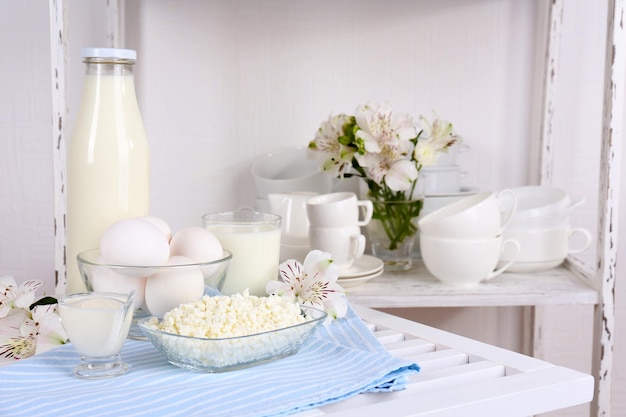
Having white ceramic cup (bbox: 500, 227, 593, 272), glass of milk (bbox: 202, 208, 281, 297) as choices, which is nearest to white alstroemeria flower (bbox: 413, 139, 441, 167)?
white ceramic cup (bbox: 500, 227, 593, 272)

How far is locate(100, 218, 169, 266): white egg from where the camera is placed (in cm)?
91

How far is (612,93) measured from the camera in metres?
1.48

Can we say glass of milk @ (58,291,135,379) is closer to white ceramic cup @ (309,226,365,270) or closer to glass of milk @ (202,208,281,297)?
glass of milk @ (202,208,281,297)

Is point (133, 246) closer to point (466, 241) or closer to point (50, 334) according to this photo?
point (50, 334)

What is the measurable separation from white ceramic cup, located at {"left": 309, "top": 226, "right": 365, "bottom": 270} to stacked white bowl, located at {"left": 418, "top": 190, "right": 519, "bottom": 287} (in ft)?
0.44

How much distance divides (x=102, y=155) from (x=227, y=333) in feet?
1.24

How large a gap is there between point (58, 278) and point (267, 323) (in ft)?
2.14

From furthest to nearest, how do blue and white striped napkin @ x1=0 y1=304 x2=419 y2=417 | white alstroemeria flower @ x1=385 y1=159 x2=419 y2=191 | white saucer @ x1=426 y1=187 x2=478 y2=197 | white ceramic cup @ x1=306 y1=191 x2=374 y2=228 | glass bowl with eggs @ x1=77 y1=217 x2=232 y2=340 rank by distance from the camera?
white saucer @ x1=426 y1=187 x2=478 y2=197 < white alstroemeria flower @ x1=385 y1=159 x2=419 y2=191 < white ceramic cup @ x1=306 y1=191 x2=374 y2=228 < glass bowl with eggs @ x1=77 y1=217 x2=232 y2=340 < blue and white striped napkin @ x1=0 y1=304 x2=419 y2=417

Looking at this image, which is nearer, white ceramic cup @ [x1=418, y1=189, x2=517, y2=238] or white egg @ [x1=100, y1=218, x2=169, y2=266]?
white egg @ [x1=100, y1=218, x2=169, y2=266]

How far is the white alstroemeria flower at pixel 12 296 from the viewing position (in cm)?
106

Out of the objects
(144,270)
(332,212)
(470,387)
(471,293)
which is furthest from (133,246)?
(471,293)

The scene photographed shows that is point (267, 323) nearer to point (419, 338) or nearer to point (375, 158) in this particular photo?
point (419, 338)

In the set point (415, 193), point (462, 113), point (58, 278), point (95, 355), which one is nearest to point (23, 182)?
point (58, 278)

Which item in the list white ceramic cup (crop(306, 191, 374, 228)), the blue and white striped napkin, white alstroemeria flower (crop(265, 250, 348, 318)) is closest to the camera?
the blue and white striped napkin
